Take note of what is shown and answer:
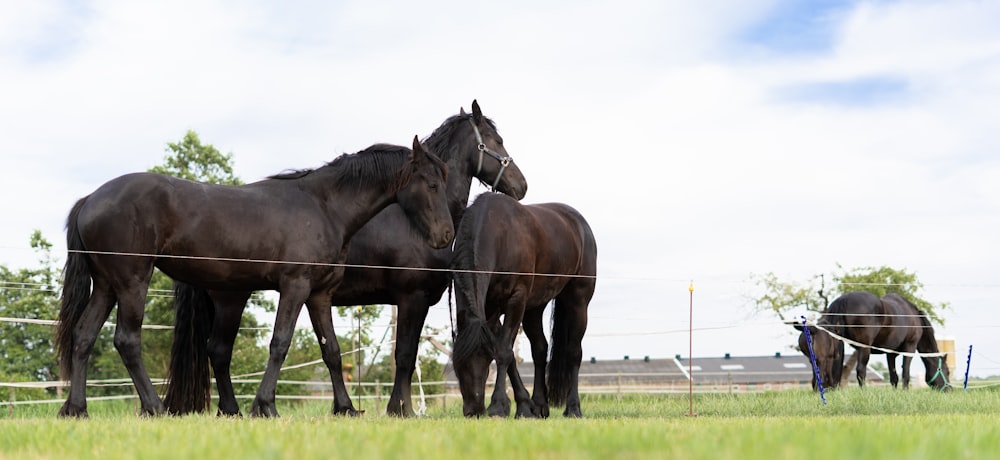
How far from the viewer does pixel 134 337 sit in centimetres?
698

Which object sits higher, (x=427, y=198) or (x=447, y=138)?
(x=447, y=138)

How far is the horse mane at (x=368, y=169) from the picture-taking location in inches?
314

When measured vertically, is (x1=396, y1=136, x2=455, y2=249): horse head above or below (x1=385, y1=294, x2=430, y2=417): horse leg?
above

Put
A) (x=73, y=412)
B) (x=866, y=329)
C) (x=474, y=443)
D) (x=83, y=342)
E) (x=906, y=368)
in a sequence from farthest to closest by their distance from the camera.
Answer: (x=906, y=368) → (x=866, y=329) → (x=83, y=342) → (x=73, y=412) → (x=474, y=443)

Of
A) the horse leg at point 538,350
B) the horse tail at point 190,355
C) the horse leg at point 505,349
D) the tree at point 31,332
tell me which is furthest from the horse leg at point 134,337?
the tree at point 31,332

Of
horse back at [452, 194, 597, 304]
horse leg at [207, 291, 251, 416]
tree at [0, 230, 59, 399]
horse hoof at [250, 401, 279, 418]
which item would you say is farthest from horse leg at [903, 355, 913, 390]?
tree at [0, 230, 59, 399]

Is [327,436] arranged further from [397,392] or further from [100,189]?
[397,392]

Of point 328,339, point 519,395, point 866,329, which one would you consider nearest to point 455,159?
point 328,339

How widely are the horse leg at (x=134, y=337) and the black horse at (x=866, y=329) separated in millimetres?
10817

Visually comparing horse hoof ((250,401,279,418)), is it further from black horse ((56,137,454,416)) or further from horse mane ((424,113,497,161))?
horse mane ((424,113,497,161))

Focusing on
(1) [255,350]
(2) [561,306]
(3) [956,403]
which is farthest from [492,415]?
(1) [255,350]

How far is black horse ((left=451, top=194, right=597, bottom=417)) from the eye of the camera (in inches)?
294

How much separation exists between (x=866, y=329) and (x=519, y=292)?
950cm

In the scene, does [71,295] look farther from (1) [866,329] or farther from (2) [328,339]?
(1) [866,329]
